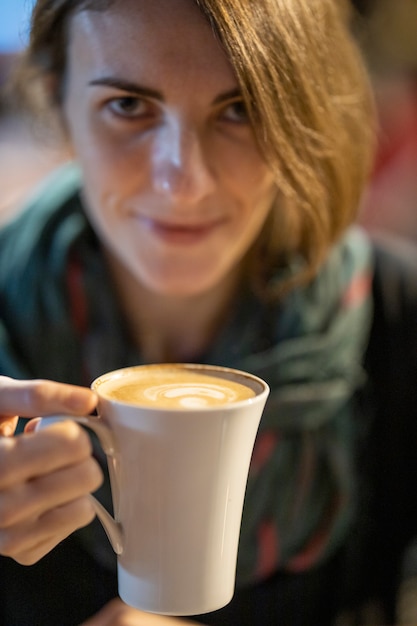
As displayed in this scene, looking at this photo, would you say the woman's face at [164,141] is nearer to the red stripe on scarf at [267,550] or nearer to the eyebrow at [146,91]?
the eyebrow at [146,91]

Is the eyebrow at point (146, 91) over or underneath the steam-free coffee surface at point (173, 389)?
over

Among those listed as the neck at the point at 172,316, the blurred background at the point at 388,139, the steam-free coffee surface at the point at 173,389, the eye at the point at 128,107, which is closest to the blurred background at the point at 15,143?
the blurred background at the point at 388,139

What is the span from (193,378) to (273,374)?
335 millimetres

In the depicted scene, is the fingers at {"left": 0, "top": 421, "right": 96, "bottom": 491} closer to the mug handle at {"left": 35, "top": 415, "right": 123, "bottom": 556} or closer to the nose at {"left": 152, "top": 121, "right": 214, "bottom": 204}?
the mug handle at {"left": 35, "top": 415, "right": 123, "bottom": 556}

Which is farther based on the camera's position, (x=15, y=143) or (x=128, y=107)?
(x=15, y=143)

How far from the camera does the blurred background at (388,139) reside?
1216mm

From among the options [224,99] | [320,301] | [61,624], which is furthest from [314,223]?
[61,624]

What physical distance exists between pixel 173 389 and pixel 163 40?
281 mm

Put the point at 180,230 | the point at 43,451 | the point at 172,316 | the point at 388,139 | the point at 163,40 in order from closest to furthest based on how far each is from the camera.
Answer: the point at 43,451, the point at 163,40, the point at 180,230, the point at 172,316, the point at 388,139

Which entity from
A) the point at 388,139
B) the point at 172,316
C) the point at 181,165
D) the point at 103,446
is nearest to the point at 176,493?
the point at 103,446

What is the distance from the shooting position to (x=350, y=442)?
871 millimetres

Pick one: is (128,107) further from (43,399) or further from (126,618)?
(126,618)

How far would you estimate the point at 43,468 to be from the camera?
42cm

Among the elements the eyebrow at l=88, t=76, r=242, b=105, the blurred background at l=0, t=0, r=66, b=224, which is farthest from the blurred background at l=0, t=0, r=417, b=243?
the eyebrow at l=88, t=76, r=242, b=105
